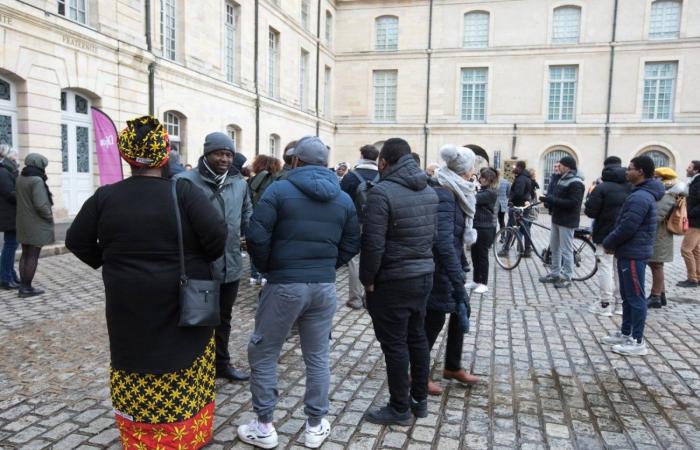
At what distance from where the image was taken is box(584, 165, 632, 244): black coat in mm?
6012

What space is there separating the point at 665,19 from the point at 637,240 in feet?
84.7

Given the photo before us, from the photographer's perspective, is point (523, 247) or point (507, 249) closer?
point (523, 247)

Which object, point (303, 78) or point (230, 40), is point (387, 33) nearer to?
point (303, 78)

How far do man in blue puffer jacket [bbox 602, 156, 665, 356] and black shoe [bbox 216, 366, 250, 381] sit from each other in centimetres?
356

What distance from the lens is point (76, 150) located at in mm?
13000

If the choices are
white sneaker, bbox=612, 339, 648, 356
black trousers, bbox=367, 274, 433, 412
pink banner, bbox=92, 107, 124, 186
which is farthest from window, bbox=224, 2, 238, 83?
black trousers, bbox=367, 274, 433, 412

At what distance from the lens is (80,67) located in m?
12.3

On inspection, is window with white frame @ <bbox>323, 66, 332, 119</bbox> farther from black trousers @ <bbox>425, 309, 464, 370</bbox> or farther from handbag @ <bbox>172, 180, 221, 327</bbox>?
handbag @ <bbox>172, 180, 221, 327</bbox>

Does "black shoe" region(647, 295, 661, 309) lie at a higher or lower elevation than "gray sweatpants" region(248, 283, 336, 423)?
lower

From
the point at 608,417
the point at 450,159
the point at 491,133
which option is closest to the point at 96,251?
the point at 450,159

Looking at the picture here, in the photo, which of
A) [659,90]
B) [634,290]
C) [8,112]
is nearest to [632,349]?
[634,290]

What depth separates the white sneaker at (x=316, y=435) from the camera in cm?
308

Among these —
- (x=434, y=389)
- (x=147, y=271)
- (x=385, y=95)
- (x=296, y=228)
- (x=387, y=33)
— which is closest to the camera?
(x=147, y=271)

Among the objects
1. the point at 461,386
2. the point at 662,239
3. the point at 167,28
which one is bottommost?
the point at 461,386
